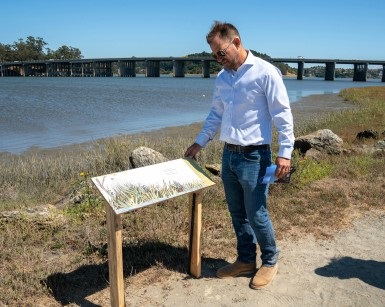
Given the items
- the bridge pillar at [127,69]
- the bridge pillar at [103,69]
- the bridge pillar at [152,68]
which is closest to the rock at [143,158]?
the bridge pillar at [152,68]

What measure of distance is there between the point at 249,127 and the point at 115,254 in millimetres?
1462

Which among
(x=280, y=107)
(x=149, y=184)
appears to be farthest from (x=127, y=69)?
(x=280, y=107)

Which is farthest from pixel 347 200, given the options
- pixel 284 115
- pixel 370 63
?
pixel 370 63

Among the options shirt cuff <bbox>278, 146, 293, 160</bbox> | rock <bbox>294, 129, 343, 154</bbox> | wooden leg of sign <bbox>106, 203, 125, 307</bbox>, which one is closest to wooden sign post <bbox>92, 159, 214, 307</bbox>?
wooden leg of sign <bbox>106, 203, 125, 307</bbox>

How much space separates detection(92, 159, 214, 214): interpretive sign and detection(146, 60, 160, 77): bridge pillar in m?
127

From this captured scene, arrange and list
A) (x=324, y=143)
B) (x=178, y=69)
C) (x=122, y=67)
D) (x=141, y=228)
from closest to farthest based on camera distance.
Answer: (x=141, y=228)
(x=324, y=143)
(x=178, y=69)
(x=122, y=67)

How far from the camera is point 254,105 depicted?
333 centimetres

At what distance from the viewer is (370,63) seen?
11206 cm

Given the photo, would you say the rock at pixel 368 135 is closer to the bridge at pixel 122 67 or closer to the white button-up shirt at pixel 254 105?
the white button-up shirt at pixel 254 105

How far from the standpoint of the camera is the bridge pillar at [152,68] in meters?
128

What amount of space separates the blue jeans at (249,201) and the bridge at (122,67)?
10802 centimetres

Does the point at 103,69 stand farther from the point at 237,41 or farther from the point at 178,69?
the point at 237,41

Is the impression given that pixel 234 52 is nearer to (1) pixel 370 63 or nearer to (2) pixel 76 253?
(2) pixel 76 253

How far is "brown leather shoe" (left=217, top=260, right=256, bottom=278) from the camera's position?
155 inches
